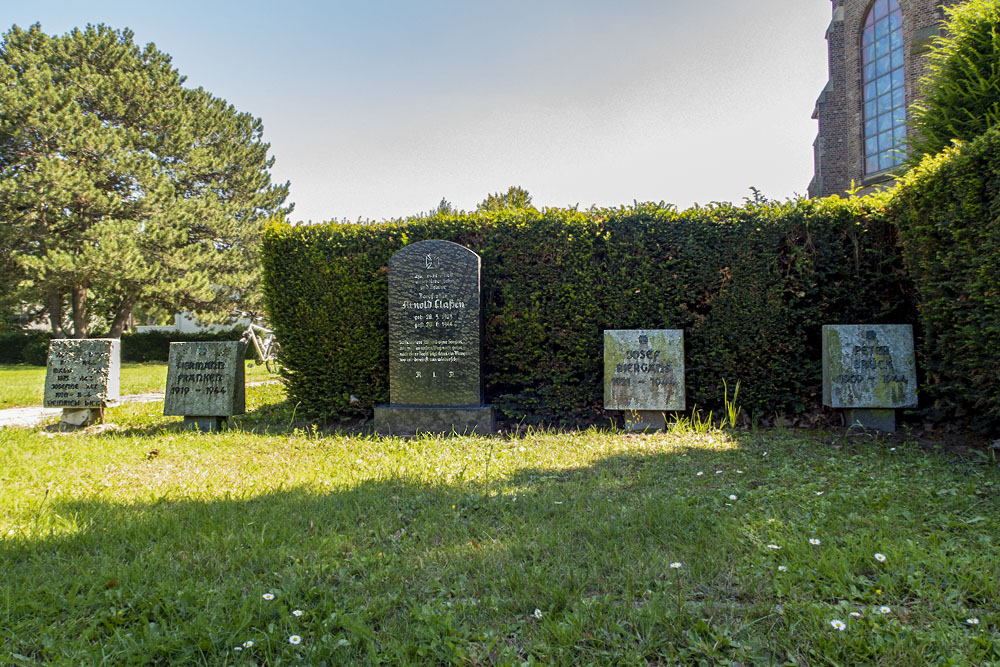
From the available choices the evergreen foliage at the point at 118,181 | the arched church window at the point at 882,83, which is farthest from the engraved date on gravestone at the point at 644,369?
the evergreen foliage at the point at 118,181

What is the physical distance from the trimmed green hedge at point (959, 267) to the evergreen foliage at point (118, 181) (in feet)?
68.2

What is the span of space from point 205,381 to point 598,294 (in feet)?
15.7

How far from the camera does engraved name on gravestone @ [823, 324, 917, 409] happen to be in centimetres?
538

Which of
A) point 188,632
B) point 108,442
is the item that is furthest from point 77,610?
point 108,442

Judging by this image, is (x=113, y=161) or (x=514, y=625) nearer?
(x=514, y=625)

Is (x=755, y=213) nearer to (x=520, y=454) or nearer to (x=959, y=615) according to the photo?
(x=520, y=454)

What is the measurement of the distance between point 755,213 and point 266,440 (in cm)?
583

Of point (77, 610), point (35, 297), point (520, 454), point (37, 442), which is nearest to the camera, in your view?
point (77, 610)

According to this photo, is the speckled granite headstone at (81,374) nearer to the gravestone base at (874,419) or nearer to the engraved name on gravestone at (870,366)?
the engraved name on gravestone at (870,366)

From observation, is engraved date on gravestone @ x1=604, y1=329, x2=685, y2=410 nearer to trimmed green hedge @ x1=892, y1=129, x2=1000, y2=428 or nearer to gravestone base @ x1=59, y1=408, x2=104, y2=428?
trimmed green hedge @ x1=892, y1=129, x2=1000, y2=428

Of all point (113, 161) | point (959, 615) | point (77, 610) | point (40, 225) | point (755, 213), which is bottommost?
point (77, 610)

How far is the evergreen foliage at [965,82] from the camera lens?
5.60 m

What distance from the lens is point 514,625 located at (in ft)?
6.46

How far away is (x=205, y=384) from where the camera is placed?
21.4 ft
